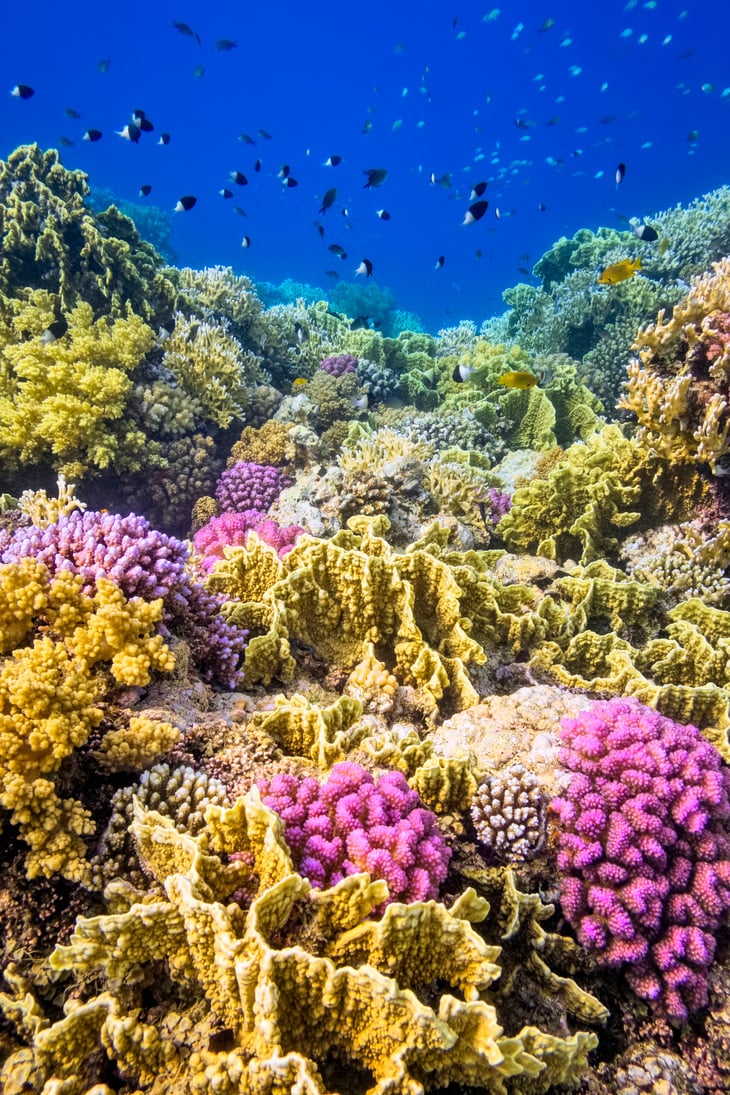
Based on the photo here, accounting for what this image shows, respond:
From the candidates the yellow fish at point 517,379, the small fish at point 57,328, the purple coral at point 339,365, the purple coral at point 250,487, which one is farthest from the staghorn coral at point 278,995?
the purple coral at point 339,365

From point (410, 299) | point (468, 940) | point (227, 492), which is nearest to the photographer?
point (468, 940)

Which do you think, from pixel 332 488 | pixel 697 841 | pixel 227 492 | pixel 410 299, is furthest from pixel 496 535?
pixel 410 299

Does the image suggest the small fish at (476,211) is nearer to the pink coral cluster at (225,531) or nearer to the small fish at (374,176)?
the small fish at (374,176)

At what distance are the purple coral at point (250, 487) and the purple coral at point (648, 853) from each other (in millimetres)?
5611

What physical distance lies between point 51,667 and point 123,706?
469 mm

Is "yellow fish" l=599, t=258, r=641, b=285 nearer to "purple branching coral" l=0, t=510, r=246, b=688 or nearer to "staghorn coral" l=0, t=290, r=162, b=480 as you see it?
"staghorn coral" l=0, t=290, r=162, b=480

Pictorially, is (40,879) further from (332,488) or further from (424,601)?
(332,488)

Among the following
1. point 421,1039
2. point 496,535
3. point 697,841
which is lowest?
point 421,1039

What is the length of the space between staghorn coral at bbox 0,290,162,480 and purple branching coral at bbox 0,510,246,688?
3755 millimetres

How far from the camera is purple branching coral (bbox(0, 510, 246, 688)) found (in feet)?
10.3

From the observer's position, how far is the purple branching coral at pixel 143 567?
10.3 feet

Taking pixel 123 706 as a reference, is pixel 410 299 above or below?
above

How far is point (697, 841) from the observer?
268 cm

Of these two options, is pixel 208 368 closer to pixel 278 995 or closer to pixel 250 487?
pixel 250 487
